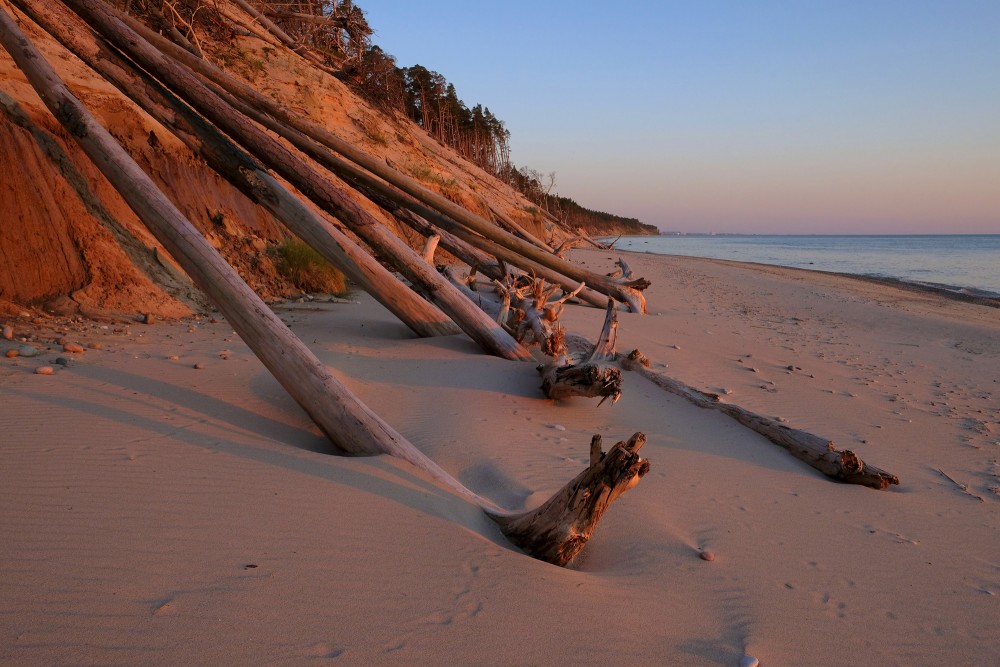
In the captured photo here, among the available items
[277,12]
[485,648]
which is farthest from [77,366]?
[277,12]

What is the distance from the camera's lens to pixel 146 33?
8.04 m

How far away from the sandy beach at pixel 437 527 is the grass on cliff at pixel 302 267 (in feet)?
8.90

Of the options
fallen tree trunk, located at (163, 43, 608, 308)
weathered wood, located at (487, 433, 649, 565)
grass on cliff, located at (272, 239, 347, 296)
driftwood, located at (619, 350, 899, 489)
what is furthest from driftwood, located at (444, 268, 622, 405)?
grass on cliff, located at (272, 239, 347, 296)

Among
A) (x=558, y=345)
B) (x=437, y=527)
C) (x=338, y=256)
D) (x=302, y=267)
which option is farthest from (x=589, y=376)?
(x=302, y=267)

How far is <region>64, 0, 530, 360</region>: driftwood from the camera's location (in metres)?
6.19

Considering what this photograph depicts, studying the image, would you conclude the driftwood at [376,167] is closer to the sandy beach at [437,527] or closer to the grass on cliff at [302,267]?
the grass on cliff at [302,267]

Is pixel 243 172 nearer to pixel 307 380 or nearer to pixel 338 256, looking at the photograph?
pixel 338 256

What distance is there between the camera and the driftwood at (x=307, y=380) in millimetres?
2716

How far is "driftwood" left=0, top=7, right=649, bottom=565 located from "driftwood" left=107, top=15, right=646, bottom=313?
7.48ft

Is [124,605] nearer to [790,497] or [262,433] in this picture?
[262,433]

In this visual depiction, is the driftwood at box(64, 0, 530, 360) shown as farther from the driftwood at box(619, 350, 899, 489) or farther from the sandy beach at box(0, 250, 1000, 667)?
the driftwood at box(619, 350, 899, 489)

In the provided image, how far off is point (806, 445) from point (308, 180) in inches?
204

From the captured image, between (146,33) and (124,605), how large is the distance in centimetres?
829

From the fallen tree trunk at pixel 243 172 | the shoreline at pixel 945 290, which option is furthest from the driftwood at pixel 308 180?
the shoreline at pixel 945 290
